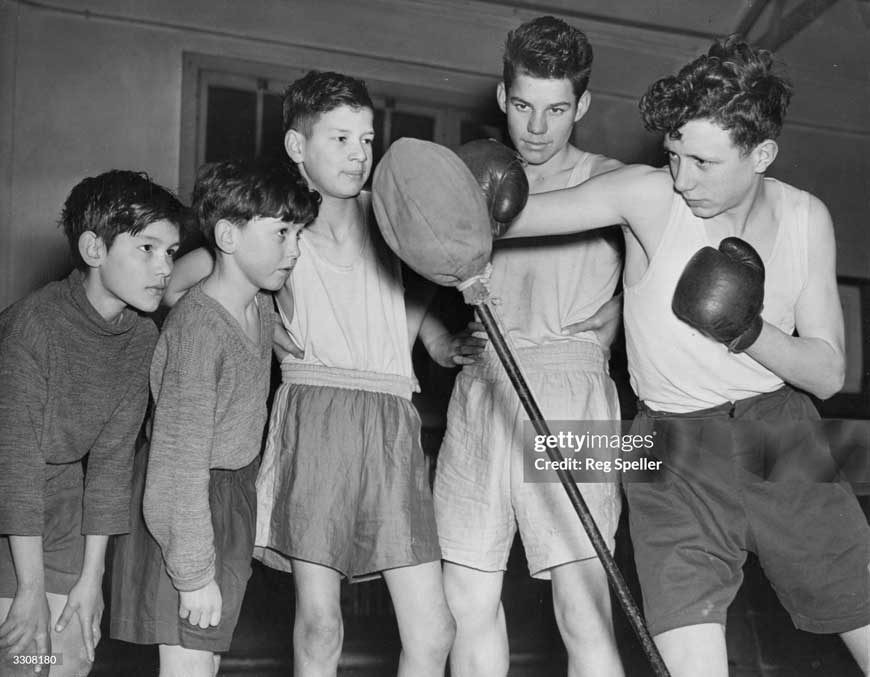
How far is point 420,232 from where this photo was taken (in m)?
1.39

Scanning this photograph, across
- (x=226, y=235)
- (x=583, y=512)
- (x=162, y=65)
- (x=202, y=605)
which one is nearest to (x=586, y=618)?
(x=583, y=512)

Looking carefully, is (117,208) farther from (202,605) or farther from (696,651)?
(696,651)

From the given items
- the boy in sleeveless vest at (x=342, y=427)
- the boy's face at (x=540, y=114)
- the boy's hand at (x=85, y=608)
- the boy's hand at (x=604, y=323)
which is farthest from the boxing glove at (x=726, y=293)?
the boy's hand at (x=85, y=608)

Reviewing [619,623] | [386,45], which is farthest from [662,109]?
[386,45]

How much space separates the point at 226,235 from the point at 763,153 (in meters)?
0.84

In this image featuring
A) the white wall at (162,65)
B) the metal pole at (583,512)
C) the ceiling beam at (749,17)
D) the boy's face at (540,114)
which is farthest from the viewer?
the ceiling beam at (749,17)

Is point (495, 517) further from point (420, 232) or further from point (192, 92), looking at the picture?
point (192, 92)

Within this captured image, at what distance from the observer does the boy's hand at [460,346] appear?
185 centimetres

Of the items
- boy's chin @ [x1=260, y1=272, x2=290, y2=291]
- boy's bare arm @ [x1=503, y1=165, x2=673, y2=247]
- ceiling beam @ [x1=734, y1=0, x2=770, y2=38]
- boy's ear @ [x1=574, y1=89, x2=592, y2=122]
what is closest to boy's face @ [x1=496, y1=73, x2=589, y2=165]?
boy's ear @ [x1=574, y1=89, x2=592, y2=122]

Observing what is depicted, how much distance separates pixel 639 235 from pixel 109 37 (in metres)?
2.22

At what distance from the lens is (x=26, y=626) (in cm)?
160

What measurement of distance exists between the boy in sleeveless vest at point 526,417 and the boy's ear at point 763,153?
11.8 inches

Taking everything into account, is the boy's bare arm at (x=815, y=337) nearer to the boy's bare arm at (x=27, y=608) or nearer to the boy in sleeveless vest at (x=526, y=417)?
the boy in sleeveless vest at (x=526, y=417)

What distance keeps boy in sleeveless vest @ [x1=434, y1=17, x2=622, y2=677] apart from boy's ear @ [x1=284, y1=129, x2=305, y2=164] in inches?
14.7
